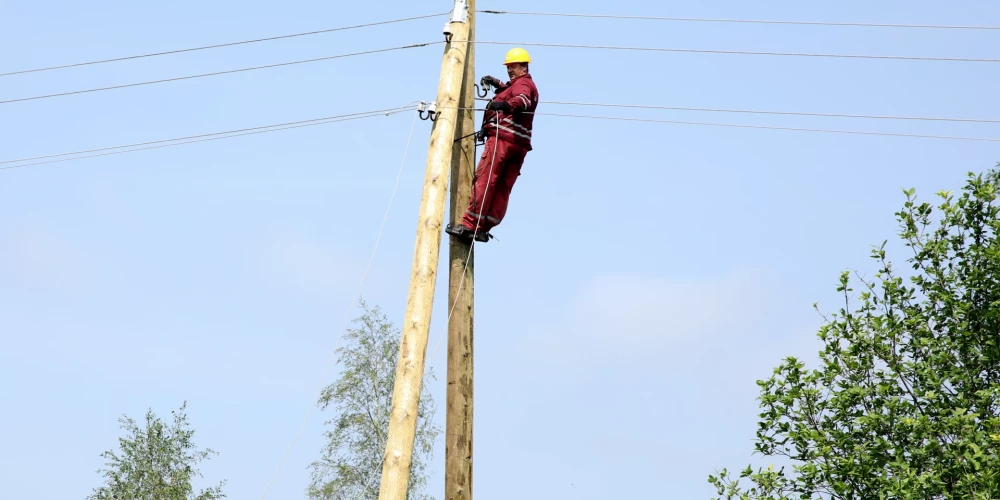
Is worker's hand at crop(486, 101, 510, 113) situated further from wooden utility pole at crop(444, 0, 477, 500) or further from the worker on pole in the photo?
wooden utility pole at crop(444, 0, 477, 500)

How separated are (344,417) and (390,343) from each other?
5.54ft

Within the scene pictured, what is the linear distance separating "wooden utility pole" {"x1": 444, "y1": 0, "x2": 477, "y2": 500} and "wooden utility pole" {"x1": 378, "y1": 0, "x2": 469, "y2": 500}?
32cm

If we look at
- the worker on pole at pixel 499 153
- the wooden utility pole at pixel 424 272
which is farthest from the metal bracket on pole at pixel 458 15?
the worker on pole at pixel 499 153

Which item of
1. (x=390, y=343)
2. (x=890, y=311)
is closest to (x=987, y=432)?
(x=890, y=311)

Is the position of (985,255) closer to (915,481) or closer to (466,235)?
(915,481)

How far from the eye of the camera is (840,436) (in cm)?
1182

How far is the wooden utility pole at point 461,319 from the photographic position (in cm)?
1030

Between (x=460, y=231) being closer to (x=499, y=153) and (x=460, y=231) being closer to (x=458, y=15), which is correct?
(x=499, y=153)

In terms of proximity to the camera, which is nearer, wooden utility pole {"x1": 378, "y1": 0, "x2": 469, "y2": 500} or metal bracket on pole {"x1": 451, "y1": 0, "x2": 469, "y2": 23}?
A: wooden utility pole {"x1": 378, "y1": 0, "x2": 469, "y2": 500}

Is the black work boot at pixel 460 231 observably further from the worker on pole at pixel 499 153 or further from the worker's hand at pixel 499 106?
the worker's hand at pixel 499 106

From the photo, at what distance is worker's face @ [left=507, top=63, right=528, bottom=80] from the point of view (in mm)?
11500

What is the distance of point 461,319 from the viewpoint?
1055 centimetres

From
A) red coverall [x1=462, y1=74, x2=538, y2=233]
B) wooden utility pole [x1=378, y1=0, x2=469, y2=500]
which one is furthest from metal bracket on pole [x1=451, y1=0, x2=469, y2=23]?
red coverall [x1=462, y1=74, x2=538, y2=233]

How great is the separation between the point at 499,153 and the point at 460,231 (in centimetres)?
79
